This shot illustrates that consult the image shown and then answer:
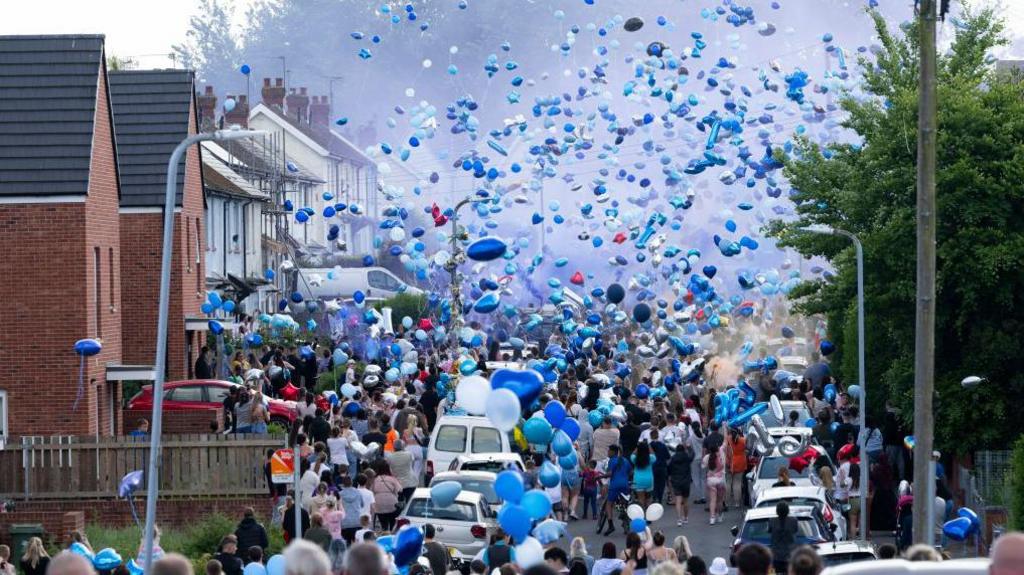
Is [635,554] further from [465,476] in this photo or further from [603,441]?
[603,441]

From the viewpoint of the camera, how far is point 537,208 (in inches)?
3465

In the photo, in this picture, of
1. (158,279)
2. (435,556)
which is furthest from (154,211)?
(435,556)

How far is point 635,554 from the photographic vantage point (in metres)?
17.2

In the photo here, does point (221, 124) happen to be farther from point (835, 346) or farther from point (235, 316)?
point (835, 346)

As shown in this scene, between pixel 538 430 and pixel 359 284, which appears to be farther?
pixel 359 284

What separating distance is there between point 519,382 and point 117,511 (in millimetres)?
12197

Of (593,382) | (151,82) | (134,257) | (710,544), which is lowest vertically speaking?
(710,544)

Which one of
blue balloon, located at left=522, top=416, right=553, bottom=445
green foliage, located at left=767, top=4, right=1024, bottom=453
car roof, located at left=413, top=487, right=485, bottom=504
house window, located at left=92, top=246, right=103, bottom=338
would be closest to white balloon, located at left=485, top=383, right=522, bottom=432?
blue balloon, located at left=522, top=416, right=553, bottom=445

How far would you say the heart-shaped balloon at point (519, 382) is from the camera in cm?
1638

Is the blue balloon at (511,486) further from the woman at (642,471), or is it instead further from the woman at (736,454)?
the woman at (736,454)

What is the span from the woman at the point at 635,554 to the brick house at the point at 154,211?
21748 mm

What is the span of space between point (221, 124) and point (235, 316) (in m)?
18.1

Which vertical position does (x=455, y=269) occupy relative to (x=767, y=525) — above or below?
above

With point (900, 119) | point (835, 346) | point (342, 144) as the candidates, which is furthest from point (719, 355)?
point (342, 144)
